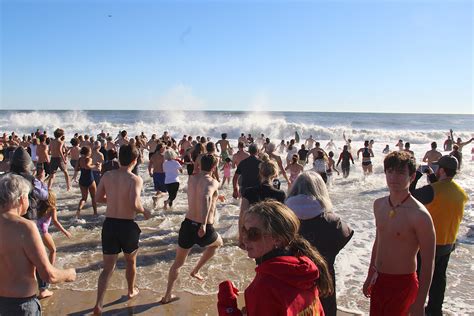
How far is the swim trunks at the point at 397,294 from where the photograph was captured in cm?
271

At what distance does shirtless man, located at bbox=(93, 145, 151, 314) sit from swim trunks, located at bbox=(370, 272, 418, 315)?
2615 millimetres

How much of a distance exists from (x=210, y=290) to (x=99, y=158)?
5.97m

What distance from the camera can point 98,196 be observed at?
4422mm

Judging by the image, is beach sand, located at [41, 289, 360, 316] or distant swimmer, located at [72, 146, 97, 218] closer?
beach sand, located at [41, 289, 360, 316]

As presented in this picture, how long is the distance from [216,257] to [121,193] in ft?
7.76

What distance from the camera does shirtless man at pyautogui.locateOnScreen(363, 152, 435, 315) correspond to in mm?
2576

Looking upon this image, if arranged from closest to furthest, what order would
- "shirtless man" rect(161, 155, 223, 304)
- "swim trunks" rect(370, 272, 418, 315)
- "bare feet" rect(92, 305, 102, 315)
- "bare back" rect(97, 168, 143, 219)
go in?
1. "swim trunks" rect(370, 272, 418, 315)
2. "bare feet" rect(92, 305, 102, 315)
3. "bare back" rect(97, 168, 143, 219)
4. "shirtless man" rect(161, 155, 223, 304)

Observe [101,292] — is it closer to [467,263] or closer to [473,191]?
[467,263]

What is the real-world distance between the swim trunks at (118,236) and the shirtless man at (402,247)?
2543 millimetres

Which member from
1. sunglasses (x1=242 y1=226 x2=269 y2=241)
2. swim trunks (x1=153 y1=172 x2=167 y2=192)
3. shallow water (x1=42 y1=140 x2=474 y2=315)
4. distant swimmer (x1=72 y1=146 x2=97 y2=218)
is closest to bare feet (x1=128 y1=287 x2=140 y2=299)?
shallow water (x1=42 y1=140 x2=474 y2=315)

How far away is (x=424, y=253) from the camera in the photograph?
2.57 metres

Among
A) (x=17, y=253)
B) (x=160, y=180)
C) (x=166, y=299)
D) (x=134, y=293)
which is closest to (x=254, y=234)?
(x=17, y=253)

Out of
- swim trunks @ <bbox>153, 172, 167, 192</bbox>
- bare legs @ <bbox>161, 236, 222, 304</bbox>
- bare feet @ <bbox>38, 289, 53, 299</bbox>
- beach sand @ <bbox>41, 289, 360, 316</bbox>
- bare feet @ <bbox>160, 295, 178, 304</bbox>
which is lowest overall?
beach sand @ <bbox>41, 289, 360, 316</bbox>

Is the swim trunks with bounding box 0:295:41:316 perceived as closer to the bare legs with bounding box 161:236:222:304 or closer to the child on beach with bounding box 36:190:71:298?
the child on beach with bounding box 36:190:71:298
